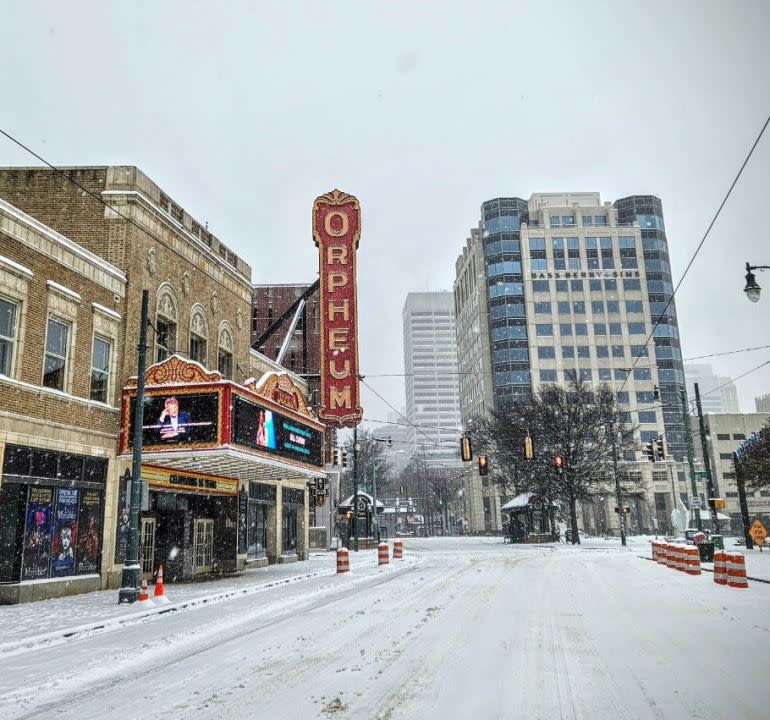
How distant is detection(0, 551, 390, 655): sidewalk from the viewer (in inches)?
436

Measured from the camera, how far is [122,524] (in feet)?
63.6

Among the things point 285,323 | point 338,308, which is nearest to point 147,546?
point 338,308

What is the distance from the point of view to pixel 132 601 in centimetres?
1526

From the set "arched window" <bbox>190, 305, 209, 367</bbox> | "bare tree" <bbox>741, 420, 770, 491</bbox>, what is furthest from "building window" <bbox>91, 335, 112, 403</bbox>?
"bare tree" <bbox>741, 420, 770, 491</bbox>

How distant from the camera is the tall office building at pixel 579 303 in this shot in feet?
342

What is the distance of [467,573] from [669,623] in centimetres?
1288

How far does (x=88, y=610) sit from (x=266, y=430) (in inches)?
342

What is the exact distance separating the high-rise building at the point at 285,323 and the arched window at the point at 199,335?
38426mm

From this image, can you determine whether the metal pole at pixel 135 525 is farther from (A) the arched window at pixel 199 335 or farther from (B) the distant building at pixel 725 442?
(B) the distant building at pixel 725 442

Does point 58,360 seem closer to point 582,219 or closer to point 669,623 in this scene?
point 669,623

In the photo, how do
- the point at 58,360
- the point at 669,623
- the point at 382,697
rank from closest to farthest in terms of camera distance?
the point at 382,697 < the point at 669,623 < the point at 58,360

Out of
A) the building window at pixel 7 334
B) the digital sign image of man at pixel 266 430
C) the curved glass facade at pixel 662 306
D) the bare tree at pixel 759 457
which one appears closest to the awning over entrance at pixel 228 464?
the digital sign image of man at pixel 266 430

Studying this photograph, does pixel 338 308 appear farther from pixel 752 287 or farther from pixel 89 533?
pixel 752 287

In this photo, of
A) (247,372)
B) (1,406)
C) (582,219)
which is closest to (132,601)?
(1,406)
